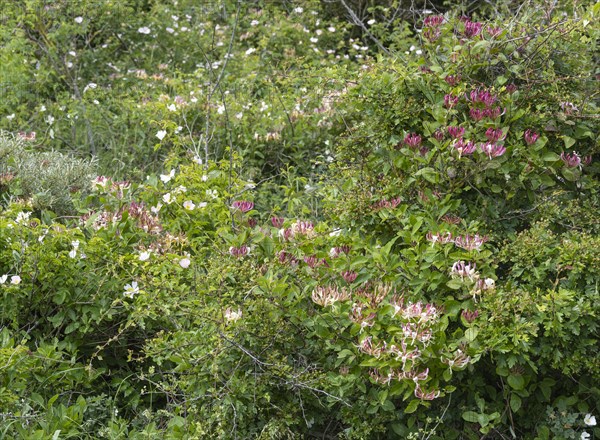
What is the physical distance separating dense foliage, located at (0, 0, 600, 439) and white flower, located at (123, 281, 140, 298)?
0.03 meters

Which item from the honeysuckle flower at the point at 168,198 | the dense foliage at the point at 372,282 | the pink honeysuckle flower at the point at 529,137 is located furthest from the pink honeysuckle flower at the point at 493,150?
the honeysuckle flower at the point at 168,198

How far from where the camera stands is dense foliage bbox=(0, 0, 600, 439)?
2686mm

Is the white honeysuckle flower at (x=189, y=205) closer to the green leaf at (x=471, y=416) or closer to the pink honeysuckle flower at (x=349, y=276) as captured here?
the pink honeysuckle flower at (x=349, y=276)

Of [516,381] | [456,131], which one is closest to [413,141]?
[456,131]

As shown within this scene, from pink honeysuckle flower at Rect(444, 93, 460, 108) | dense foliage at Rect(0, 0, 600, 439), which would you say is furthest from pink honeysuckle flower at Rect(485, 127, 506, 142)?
pink honeysuckle flower at Rect(444, 93, 460, 108)

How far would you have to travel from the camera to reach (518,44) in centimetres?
319

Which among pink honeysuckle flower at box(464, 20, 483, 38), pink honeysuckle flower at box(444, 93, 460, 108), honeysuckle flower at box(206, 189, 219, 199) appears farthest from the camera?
honeysuckle flower at box(206, 189, 219, 199)

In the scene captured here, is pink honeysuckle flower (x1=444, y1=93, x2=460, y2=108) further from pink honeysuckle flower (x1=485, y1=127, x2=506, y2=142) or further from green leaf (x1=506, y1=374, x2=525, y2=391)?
green leaf (x1=506, y1=374, x2=525, y2=391)

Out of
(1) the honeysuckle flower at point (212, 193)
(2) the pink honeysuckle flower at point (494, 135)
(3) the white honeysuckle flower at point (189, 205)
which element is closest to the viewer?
(2) the pink honeysuckle flower at point (494, 135)

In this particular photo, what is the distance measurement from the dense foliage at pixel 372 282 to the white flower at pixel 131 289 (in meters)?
0.03

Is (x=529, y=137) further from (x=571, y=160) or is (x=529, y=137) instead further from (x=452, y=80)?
(x=452, y=80)

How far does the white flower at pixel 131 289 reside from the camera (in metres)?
3.12

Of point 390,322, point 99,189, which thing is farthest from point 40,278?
point 390,322

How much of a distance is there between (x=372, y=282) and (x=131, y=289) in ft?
3.00
